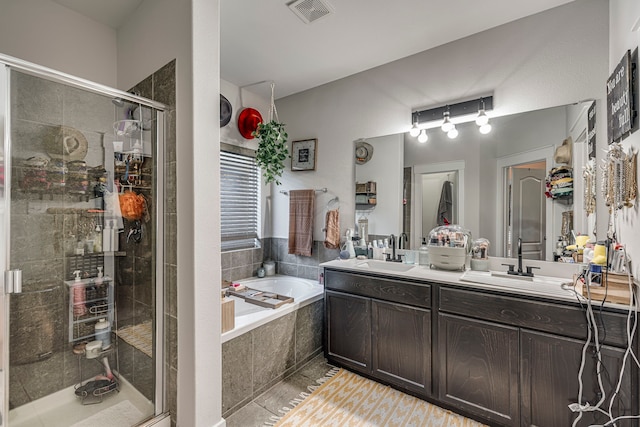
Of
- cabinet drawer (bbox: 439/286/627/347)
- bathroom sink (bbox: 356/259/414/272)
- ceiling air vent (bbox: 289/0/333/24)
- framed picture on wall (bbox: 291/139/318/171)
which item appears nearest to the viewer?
cabinet drawer (bbox: 439/286/627/347)

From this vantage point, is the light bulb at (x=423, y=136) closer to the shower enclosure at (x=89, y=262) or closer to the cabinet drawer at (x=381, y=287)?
the cabinet drawer at (x=381, y=287)

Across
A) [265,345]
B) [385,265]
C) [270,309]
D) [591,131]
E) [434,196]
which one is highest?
[591,131]

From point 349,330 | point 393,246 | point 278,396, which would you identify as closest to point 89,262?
point 278,396

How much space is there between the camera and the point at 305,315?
251cm

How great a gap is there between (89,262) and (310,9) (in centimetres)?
222

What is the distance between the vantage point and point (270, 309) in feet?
7.53

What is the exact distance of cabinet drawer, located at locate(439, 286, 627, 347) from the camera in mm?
1436

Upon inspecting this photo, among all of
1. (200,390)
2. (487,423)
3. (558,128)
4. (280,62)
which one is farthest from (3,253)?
(558,128)

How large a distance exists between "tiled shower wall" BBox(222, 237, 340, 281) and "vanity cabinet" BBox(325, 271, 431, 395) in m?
0.73

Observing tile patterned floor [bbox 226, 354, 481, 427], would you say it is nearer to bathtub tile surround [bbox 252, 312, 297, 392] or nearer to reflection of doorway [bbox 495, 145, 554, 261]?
bathtub tile surround [bbox 252, 312, 297, 392]

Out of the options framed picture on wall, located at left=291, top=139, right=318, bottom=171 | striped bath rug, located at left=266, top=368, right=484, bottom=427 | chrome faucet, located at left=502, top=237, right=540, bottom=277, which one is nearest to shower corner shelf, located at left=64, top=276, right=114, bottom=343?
striped bath rug, located at left=266, top=368, right=484, bottom=427

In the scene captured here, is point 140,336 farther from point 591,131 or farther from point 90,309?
point 591,131

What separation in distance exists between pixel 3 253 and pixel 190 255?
802 mm

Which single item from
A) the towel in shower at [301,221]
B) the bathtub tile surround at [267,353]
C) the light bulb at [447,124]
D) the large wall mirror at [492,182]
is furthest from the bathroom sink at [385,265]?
the light bulb at [447,124]
